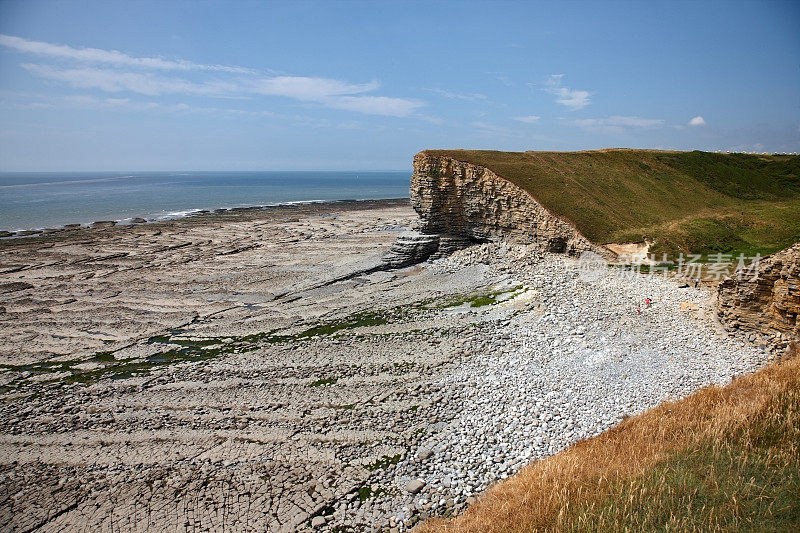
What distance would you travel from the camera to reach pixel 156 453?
1277 centimetres

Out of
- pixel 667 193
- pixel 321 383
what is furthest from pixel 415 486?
pixel 667 193

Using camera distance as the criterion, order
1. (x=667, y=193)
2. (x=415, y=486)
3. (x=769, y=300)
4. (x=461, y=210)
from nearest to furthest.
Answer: (x=415, y=486), (x=769, y=300), (x=461, y=210), (x=667, y=193)

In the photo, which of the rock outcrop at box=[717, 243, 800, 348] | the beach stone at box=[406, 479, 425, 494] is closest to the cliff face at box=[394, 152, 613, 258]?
the rock outcrop at box=[717, 243, 800, 348]

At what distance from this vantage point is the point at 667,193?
3662 centimetres

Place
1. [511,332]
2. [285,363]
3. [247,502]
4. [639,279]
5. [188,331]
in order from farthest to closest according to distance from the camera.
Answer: [639,279] → [188,331] → [511,332] → [285,363] → [247,502]

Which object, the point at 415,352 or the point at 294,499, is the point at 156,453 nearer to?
the point at 294,499

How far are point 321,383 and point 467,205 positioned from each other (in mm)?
21920

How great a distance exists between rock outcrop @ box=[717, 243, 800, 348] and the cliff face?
14.5 metres

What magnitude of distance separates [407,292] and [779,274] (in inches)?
697

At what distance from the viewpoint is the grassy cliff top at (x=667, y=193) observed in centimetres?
2861

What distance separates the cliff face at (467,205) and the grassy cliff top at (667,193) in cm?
110

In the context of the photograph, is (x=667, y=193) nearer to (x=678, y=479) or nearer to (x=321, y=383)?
(x=321, y=383)

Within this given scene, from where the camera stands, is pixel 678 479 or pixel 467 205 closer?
pixel 678 479

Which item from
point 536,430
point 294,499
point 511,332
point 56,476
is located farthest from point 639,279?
point 56,476
